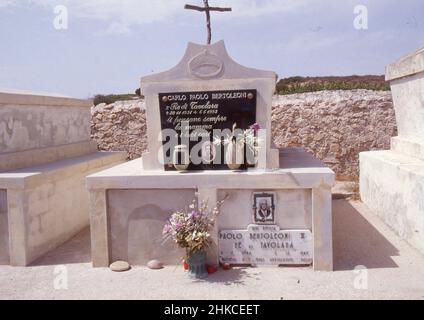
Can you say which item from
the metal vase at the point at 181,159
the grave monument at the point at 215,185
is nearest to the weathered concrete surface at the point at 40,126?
the grave monument at the point at 215,185

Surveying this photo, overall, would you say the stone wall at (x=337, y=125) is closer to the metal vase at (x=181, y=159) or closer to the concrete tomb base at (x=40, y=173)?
the concrete tomb base at (x=40, y=173)

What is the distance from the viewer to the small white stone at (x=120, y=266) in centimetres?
638

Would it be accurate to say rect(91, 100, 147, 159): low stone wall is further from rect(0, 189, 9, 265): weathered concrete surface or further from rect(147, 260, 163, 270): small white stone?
rect(147, 260, 163, 270): small white stone

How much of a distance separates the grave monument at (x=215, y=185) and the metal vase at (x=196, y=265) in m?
0.33

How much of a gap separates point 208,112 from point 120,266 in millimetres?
2768

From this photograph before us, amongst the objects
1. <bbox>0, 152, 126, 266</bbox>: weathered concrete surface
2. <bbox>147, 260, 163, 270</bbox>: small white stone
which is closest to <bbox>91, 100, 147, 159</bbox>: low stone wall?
<bbox>0, 152, 126, 266</bbox>: weathered concrete surface

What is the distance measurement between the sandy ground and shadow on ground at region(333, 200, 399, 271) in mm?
15

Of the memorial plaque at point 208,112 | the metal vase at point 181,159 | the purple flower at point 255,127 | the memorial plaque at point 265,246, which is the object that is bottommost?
the memorial plaque at point 265,246

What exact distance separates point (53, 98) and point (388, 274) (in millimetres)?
7254

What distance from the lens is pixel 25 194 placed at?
679 cm

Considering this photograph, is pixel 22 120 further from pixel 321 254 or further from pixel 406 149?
pixel 406 149

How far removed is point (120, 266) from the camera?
6434 mm

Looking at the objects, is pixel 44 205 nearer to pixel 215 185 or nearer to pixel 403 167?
pixel 215 185

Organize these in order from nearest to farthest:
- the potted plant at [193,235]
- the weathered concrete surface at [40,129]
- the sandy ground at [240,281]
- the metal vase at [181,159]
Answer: the sandy ground at [240,281]
the potted plant at [193,235]
the metal vase at [181,159]
the weathered concrete surface at [40,129]
